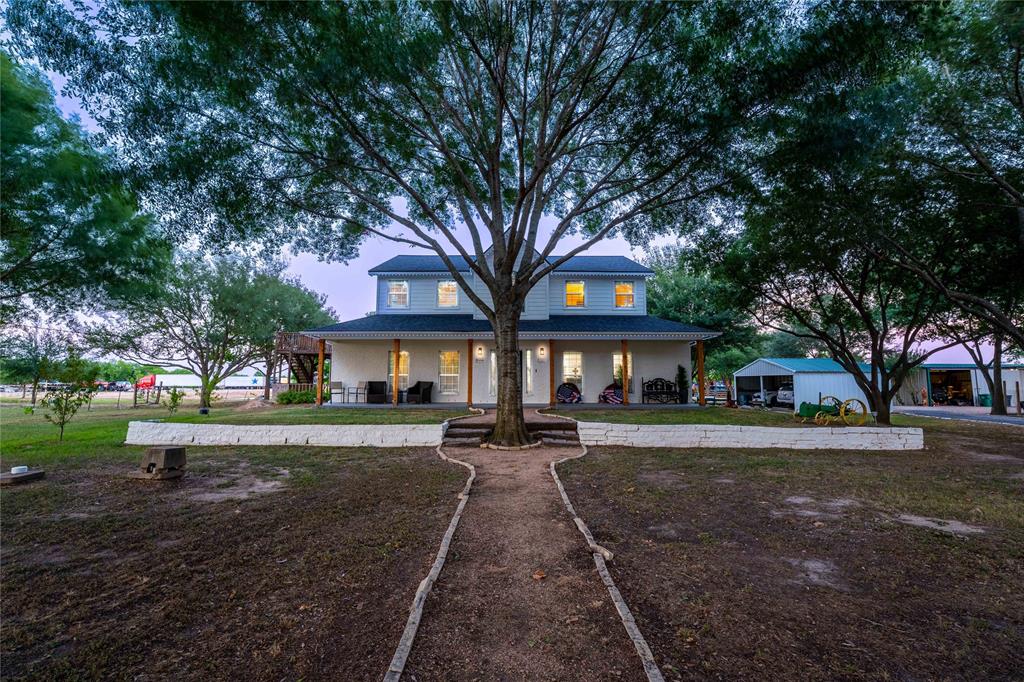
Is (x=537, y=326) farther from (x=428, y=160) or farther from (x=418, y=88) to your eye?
(x=418, y=88)

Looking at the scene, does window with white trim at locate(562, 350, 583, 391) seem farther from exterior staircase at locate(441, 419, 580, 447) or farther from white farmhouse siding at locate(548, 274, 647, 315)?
exterior staircase at locate(441, 419, 580, 447)

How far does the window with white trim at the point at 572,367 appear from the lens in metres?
16.3

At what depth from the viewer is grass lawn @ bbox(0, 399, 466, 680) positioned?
217cm

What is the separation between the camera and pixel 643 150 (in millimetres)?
8703

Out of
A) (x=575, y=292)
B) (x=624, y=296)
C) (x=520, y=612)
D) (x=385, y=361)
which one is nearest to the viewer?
(x=520, y=612)

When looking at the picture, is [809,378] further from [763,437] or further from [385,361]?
[385,361]

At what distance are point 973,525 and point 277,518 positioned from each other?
24.2 feet

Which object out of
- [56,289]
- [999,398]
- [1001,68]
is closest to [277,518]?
[56,289]

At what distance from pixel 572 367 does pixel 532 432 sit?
689 centimetres

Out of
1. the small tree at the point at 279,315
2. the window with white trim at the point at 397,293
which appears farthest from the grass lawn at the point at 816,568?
the small tree at the point at 279,315

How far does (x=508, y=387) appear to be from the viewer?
29.8 ft

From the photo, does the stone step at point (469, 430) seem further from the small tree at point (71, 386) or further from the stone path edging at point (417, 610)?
the small tree at point (71, 386)

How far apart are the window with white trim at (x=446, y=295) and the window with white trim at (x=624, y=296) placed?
6924 mm

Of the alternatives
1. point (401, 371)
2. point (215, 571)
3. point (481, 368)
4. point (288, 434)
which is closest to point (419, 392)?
point (401, 371)
